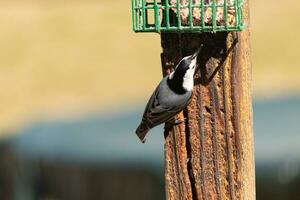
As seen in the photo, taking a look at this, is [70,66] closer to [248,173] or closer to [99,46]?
[99,46]

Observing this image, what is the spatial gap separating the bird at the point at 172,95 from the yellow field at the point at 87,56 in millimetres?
11231

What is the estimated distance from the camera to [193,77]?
15.8 feet

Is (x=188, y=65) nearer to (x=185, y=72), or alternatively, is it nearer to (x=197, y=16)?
(x=185, y=72)

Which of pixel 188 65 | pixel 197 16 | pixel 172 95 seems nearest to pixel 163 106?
pixel 172 95

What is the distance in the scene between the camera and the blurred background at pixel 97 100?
936 centimetres

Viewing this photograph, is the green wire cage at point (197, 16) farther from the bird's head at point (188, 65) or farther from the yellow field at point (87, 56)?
the yellow field at point (87, 56)

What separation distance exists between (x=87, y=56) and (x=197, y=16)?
66.1 feet

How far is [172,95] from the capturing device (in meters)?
5.36

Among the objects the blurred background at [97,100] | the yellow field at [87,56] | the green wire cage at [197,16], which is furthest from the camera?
the yellow field at [87,56]

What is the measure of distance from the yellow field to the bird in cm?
1123

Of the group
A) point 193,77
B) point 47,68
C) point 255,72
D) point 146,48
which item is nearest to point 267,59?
point 255,72

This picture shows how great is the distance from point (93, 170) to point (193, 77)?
5.34m

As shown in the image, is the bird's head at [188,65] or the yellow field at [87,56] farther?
the yellow field at [87,56]

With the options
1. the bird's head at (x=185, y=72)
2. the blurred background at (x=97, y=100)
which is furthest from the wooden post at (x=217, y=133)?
the blurred background at (x=97, y=100)
